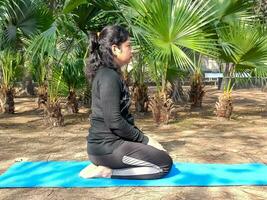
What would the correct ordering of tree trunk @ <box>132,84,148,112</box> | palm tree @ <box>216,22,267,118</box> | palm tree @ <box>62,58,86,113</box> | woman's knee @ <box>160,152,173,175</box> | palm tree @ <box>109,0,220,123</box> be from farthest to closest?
tree trunk @ <box>132,84,148,112</box>, palm tree @ <box>62,58,86,113</box>, palm tree @ <box>216,22,267,118</box>, palm tree @ <box>109,0,220,123</box>, woman's knee @ <box>160,152,173,175</box>

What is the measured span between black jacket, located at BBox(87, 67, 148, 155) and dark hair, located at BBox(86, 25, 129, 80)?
85mm

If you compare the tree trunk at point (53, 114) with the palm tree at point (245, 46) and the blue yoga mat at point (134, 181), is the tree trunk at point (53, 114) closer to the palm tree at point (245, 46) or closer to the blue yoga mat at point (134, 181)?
the blue yoga mat at point (134, 181)

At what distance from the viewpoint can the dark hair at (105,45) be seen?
339 cm

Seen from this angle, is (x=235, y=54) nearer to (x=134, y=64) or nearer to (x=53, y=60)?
(x=134, y=64)

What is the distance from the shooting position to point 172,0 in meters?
5.47

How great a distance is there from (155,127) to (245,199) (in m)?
3.47

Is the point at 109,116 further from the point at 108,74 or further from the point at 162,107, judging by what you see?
the point at 162,107

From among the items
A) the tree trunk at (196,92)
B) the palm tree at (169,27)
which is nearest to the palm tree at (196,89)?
the tree trunk at (196,92)

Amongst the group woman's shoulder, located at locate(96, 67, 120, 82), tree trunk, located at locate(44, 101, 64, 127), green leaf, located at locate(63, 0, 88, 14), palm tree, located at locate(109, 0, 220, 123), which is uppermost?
green leaf, located at locate(63, 0, 88, 14)

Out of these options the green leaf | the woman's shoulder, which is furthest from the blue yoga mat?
the green leaf

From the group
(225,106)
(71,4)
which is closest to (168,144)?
(71,4)

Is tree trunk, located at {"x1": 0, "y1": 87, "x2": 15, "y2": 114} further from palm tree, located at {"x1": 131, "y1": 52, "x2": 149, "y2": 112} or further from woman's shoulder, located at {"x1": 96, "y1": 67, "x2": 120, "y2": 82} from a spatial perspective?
woman's shoulder, located at {"x1": 96, "y1": 67, "x2": 120, "y2": 82}

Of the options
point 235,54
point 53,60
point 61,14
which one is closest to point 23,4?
point 53,60

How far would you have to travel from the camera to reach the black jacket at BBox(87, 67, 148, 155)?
325cm
